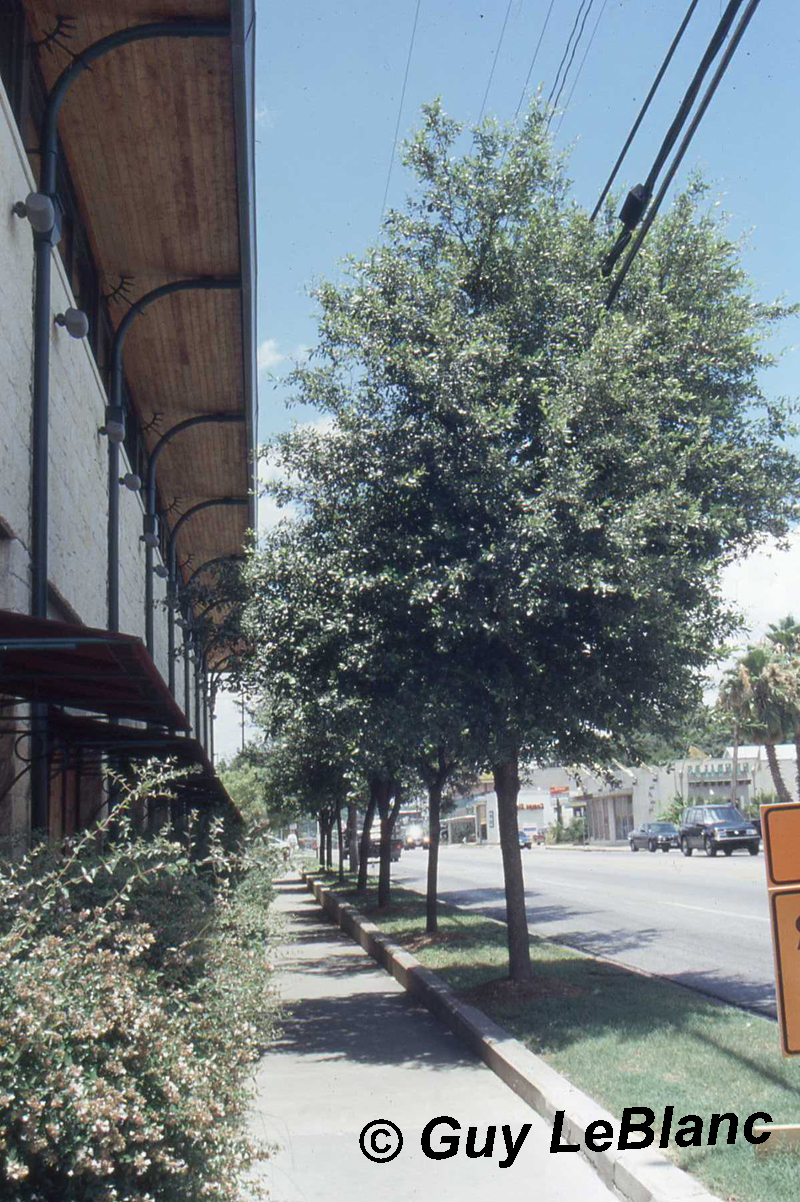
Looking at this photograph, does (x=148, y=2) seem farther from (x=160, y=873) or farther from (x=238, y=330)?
(x=160, y=873)

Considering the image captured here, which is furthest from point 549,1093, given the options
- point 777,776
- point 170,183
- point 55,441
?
point 777,776

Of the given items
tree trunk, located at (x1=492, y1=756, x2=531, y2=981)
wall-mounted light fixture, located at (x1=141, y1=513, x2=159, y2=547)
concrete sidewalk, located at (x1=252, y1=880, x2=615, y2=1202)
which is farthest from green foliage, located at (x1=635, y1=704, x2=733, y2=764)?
wall-mounted light fixture, located at (x1=141, y1=513, x2=159, y2=547)

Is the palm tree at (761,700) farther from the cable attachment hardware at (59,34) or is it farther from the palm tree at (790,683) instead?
the cable attachment hardware at (59,34)

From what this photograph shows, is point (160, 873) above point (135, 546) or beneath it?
beneath

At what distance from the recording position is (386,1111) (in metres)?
7.82

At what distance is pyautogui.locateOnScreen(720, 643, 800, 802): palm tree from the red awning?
42.3 meters

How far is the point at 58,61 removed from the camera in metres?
10.2

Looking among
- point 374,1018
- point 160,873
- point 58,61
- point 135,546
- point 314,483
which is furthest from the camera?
point 135,546

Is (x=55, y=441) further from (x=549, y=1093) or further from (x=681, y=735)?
(x=681, y=735)

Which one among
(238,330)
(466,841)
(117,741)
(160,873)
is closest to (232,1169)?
(160,873)

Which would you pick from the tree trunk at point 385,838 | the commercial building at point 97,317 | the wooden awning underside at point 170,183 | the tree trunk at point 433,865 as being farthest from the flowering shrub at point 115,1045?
the tree trunk at point 385,838

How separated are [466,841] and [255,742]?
8318 cm

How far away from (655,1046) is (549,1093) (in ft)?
4.95

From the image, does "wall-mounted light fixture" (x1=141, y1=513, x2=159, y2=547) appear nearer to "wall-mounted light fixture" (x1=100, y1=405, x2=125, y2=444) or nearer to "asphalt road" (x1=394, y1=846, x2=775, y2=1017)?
"wall-mounted light fixture" (x1=100, y1=405, x2=125, y2=444)
